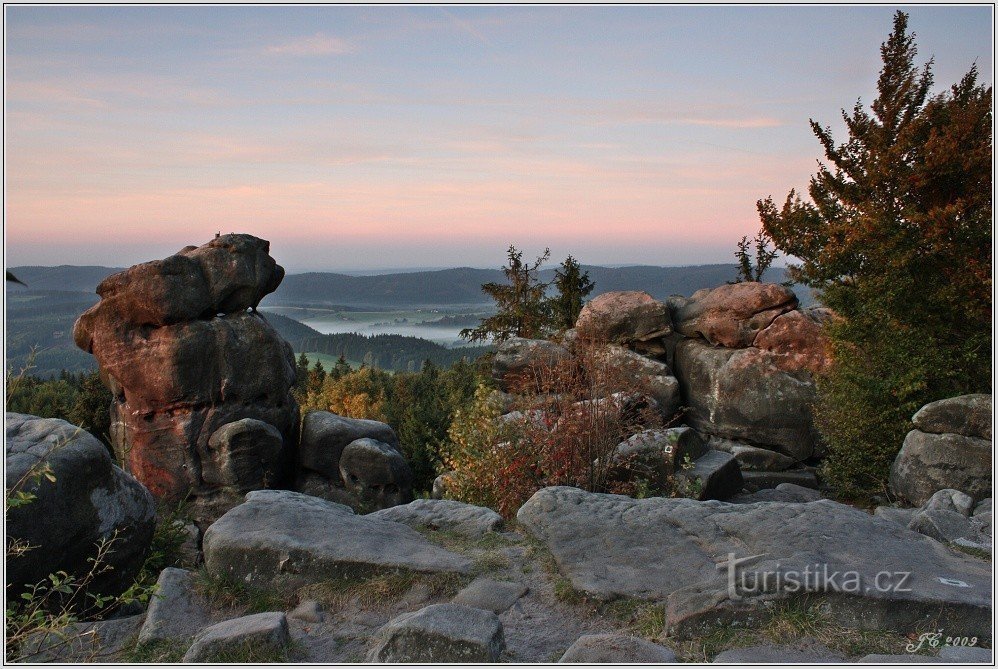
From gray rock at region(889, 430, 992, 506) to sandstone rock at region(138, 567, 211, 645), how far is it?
10232mm

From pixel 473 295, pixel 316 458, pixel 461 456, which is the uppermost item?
pixel 473 295

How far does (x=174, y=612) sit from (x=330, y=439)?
11.1 meters

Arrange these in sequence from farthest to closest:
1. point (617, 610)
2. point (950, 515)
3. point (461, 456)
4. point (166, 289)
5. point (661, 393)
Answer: point (661, 393)
point (166, 289)
point (461, 456)
point (950, 515)
point (617, 610)

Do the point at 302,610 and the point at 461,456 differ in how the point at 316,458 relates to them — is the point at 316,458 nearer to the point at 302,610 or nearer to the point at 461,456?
the point at 461,456

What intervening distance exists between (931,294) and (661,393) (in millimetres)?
5867

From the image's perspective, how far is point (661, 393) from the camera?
55.1 feet

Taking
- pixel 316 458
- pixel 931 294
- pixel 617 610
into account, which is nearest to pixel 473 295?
pixel 316 458

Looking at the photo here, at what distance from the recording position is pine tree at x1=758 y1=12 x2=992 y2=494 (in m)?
12.1

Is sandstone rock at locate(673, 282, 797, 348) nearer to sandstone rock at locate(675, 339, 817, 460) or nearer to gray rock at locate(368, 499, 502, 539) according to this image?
sandstone rock at locate(675, 339, 817, 460)

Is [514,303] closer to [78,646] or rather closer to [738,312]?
[738,312]

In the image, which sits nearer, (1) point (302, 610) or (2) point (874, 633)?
(2) point (874, 633)

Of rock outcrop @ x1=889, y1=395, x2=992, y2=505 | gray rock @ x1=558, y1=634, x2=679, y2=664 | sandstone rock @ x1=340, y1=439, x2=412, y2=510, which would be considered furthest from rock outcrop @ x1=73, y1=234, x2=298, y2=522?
gray rock @ x1=558, y1=634, x2=679, y2=664

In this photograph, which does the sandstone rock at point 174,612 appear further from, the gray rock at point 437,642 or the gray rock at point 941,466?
the gray rock at point 941,466

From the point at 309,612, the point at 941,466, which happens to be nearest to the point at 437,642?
the point at 309,612
